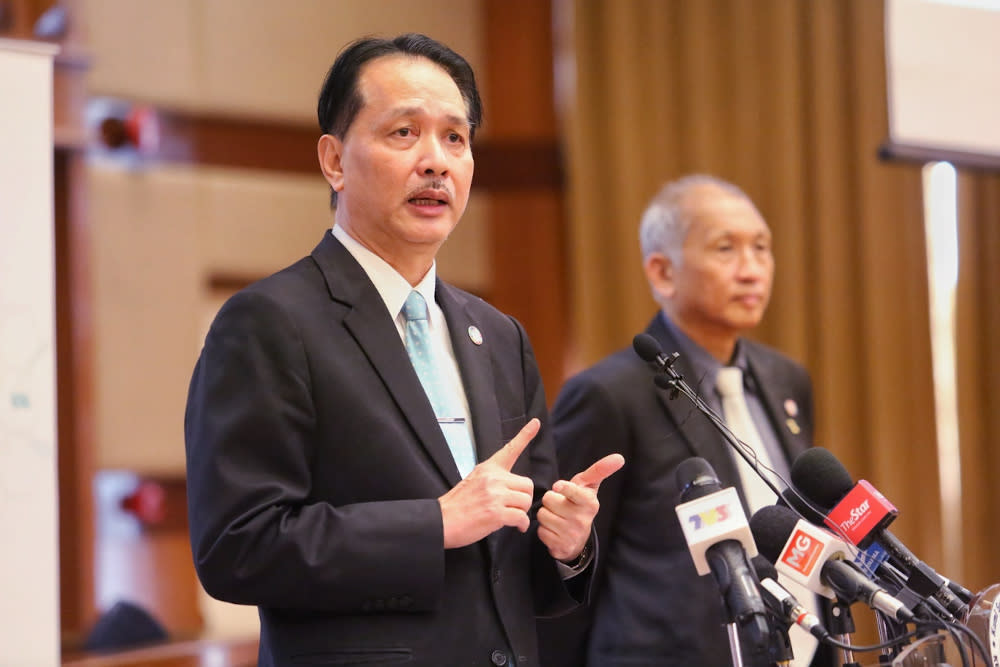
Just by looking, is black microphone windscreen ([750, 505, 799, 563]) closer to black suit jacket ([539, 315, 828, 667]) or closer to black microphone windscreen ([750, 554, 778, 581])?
black microphone windscreen ([750, 554, 778, 581])

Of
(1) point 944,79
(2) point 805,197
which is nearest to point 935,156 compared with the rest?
(1) point 944,79

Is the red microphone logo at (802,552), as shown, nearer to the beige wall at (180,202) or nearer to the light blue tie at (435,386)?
the light blue tie at (435,386)

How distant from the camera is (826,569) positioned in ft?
5.52

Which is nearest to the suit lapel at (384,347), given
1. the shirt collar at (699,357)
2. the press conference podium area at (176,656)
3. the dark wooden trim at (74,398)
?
the shirt collar at (699,357)

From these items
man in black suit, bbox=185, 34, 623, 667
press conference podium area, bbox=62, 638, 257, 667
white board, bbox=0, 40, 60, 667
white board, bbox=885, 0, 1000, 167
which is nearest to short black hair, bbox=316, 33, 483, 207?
man in black suit, bbox=185, 34, 623, 667

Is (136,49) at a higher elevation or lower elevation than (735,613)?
higher

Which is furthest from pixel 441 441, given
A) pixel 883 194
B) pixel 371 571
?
pixel 883 194

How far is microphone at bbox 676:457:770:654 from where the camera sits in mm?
1572

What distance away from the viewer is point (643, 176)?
5.33 meters

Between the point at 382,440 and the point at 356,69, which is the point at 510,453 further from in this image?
the point at 356,69

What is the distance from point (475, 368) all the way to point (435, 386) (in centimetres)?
9

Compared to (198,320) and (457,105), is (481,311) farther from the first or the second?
(198,320)

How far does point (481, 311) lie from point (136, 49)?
3.27 metres

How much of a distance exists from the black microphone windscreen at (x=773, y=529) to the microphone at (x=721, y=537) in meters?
0.19
